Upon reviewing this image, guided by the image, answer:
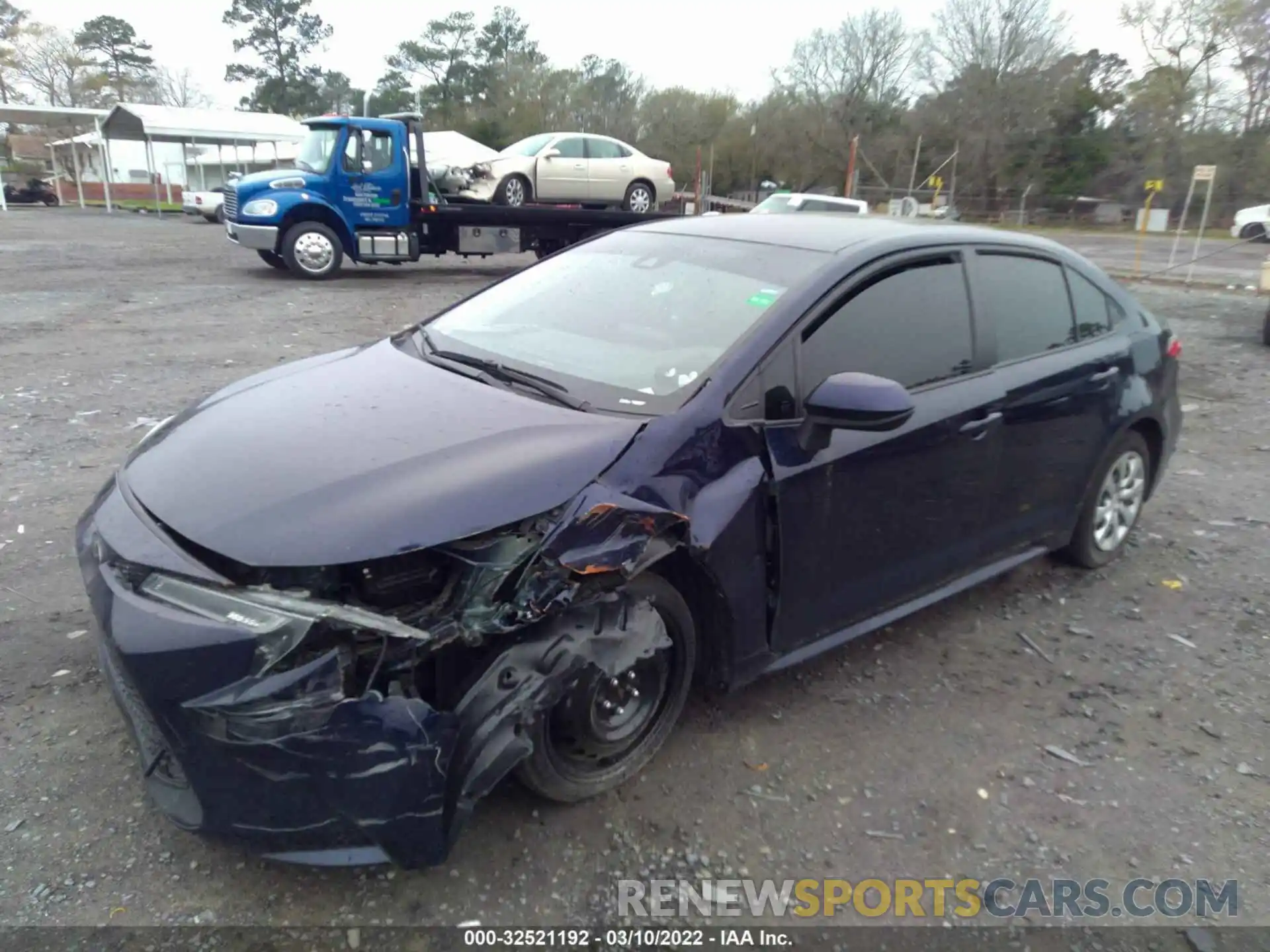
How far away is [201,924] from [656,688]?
1.33m

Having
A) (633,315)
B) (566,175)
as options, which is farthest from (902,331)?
(566,175)

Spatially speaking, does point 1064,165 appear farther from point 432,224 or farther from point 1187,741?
point 1187,741

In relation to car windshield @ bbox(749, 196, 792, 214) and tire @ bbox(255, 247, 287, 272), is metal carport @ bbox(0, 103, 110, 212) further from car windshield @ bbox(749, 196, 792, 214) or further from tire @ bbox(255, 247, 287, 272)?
car windshield @ bbox(749, 196, 792, 214)

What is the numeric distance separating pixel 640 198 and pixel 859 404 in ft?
53.1

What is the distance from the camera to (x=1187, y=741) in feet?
10.3

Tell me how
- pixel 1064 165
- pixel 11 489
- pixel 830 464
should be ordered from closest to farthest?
pixel 830 464, pixel 11 489, pixel 1064 165

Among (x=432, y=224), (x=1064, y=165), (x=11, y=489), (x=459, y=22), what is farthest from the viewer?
(x=459, y=22)

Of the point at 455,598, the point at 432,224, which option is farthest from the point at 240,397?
the point at 432,224

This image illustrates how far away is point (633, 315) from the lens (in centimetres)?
324

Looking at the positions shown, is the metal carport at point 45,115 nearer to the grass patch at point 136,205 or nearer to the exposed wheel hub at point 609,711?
the grass patch at point 136,205

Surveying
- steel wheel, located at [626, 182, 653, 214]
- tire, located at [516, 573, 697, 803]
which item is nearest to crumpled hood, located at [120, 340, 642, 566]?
tire, located at [516, 573, 697, 803]

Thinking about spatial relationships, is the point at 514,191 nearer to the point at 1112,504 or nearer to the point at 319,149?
the point at 319,149

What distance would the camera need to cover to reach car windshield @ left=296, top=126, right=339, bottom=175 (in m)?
13.6

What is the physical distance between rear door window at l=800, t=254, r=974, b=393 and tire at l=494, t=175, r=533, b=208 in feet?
45.9
